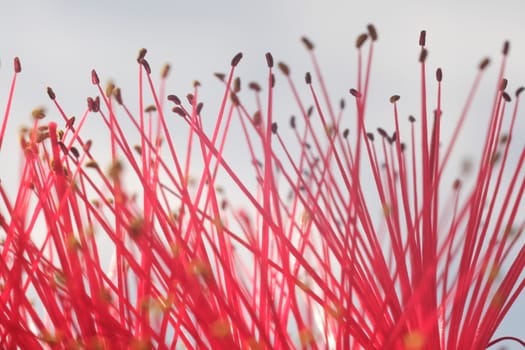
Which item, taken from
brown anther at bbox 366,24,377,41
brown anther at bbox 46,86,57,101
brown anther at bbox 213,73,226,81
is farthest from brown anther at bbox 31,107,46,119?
brown anther at bbox 366,24,377,41

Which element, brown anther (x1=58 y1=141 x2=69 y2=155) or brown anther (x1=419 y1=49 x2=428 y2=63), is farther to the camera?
brown anther (x1=419 y1=49 x2=428 y2=63)

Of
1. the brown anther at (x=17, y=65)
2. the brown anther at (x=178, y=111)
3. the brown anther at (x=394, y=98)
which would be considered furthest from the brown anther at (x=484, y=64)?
the brown anther at (x=17, y=65)

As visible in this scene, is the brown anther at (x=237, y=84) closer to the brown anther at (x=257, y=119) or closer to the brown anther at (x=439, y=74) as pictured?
the brown anther at (x=257, y=119)

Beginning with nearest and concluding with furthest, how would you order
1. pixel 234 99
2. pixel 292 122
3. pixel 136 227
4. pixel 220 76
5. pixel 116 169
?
1. pixel 136 227
2. pixel 116 169
3. pixel 234 99
4. pixel 220 76
5. pixel 292 122

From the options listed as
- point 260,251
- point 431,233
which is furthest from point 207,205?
point 431,233

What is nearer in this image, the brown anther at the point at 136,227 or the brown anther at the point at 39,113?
the brown anther at the point at 136,227

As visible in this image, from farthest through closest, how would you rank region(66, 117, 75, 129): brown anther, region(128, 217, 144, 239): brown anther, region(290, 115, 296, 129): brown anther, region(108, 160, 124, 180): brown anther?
region(290, 115, 296, 129): brown anther
region(66, 117, 75, 129): brown anther
region(108, 160, 124, 180): brown anther
region(128, 217, 144, 239): brown anther

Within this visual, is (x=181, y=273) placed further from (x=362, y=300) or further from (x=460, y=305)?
(x=460, y=305)

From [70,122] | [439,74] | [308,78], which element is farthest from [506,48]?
[70,122]

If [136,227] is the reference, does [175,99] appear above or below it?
above

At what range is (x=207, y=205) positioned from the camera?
288 centimetres

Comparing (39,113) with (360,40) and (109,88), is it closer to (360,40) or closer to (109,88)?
(109,88)

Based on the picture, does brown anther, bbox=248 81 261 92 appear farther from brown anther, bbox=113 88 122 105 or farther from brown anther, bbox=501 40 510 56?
brown anther, bbox=501 40 510 56

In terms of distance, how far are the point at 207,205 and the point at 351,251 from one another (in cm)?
46
